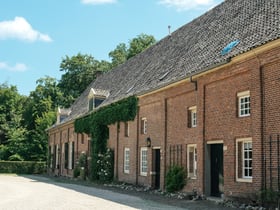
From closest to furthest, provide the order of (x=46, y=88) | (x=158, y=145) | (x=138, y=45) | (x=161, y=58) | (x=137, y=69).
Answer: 1. (x=158, y=145)
2. (x=161, y=58)
3. (x=137, y=69)
4. (x=138, y=45)
5. (x=46, y=88)

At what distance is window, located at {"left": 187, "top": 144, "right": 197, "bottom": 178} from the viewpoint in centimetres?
1978

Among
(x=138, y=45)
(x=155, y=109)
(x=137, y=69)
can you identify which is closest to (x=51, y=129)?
(x=138, y=45)

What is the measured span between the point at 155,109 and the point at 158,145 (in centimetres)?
199

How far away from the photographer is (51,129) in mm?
49594

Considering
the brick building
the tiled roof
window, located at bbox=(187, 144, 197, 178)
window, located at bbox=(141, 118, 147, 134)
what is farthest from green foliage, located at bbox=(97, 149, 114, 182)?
window, located at bbox=(187, 144, 197, 178)

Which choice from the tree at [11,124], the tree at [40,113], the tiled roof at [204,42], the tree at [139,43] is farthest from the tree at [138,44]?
the tiled roof at [204,42]

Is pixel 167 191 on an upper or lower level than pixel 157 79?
lower

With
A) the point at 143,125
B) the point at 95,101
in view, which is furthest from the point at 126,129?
the point at 95,101

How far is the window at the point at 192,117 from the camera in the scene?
20131 millimetres

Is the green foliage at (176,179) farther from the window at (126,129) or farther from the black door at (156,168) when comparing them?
the window at (126,129)

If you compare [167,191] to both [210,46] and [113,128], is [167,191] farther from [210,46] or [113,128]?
[113,128]

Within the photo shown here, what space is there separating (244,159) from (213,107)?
288cm

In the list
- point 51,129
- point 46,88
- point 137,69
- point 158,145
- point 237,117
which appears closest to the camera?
point 237,117

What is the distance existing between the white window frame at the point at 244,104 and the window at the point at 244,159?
101cm
